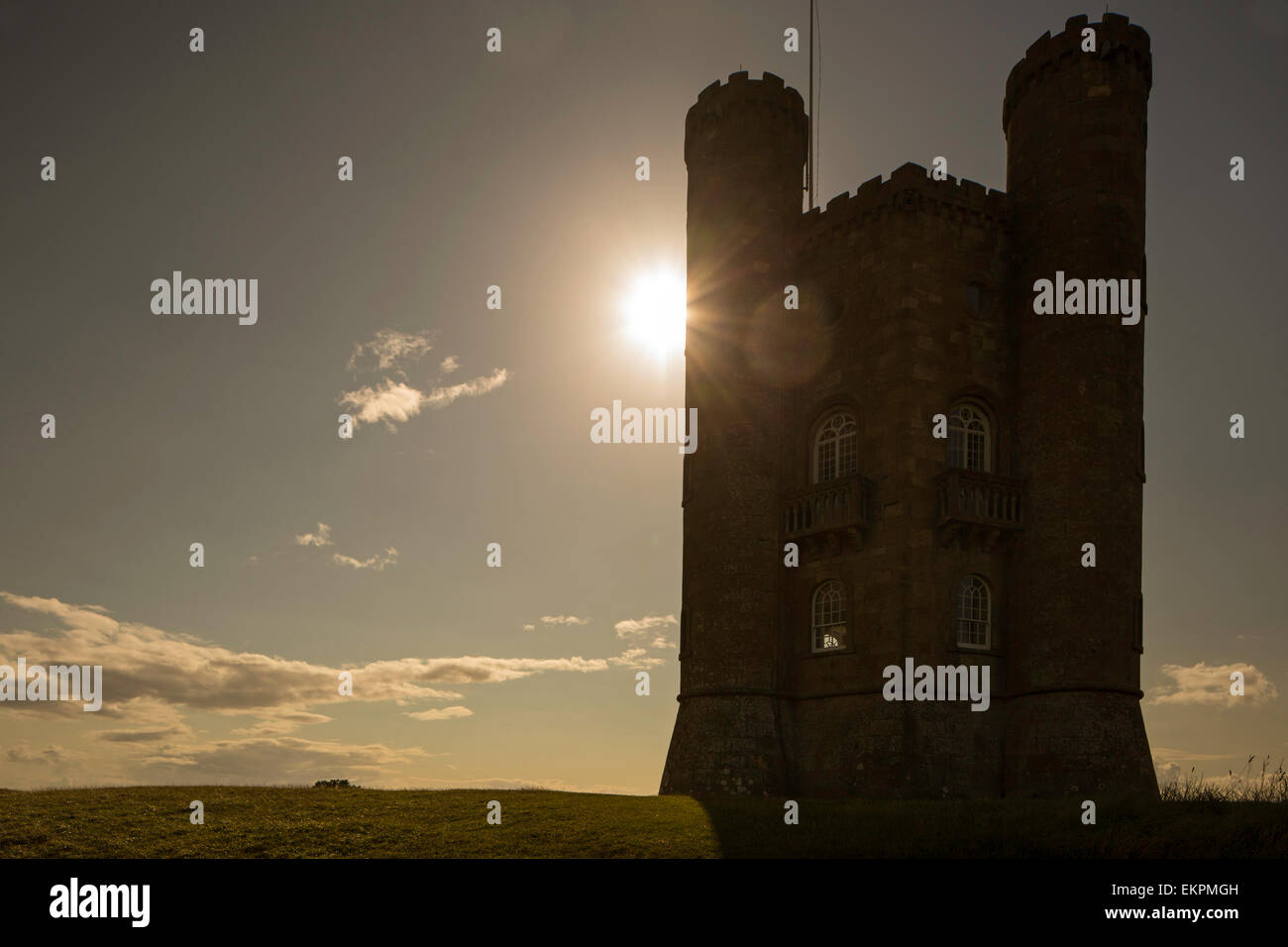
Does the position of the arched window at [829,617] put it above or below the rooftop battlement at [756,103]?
below

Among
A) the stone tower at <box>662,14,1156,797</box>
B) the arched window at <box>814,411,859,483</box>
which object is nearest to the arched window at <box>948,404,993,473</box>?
the stone tower at <box>662,14,1156,797</box>

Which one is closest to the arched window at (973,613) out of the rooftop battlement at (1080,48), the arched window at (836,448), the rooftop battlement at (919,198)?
the arched window at (836,448)

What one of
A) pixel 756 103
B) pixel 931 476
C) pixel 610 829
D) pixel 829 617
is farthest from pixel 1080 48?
pixel 610 829

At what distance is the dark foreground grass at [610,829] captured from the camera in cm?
2044

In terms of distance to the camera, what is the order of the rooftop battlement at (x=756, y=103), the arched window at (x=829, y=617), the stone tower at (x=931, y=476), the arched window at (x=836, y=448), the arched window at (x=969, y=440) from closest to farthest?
1. the stone tower at (x=931, y=476)
2. the arched window at (x=969, y=440)
3. the arched window at (x=829, y=617)
4. the arched window at (x=836, y=448)
5. the rooftop battlement at (x=756, y=103)

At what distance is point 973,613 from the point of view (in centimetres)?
3259

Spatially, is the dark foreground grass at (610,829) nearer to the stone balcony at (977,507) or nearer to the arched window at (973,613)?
the arched window at (973,613)

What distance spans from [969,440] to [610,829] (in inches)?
679

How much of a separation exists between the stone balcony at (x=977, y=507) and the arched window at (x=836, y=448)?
3.11 metres

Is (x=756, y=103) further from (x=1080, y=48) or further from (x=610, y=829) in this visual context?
(x=610, y=829)

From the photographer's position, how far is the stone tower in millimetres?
31344

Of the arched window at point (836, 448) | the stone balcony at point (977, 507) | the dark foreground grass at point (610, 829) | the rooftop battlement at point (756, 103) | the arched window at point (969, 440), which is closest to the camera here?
the dark foreground grass at point (610, 829)
